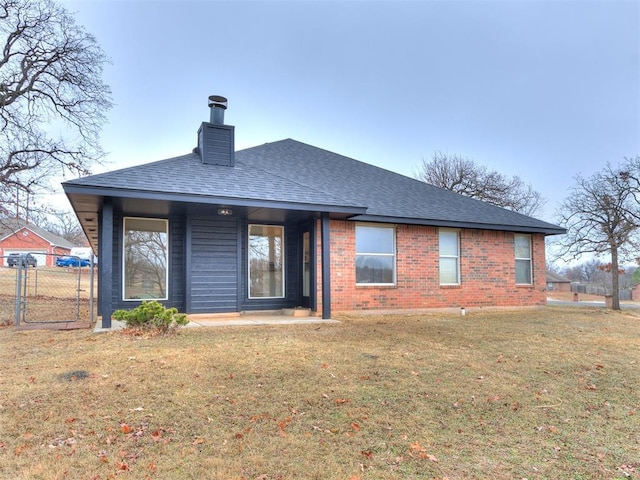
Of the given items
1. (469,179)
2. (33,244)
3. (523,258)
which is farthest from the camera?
(33,244)

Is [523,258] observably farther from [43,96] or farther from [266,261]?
[43,96]

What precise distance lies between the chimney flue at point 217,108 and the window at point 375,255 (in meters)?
4.45

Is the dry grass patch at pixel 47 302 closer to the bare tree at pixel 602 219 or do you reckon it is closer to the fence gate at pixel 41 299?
the fence gate at pixel 41 299

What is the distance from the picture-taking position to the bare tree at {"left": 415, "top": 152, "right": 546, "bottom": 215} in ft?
100

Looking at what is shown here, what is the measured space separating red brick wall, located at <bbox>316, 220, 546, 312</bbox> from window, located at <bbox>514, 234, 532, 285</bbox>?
181mm

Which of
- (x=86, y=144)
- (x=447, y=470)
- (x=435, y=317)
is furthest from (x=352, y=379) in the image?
(x=86, y=144)

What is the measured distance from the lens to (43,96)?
55.0 ft

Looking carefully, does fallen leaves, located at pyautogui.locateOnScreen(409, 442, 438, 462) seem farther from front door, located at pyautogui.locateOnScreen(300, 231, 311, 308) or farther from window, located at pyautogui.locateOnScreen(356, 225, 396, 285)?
window, located at pyautogui.locateOnScreen(356, 225, 396, 285)

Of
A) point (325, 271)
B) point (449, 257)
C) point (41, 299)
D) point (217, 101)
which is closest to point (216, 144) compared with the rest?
point (217, 101)

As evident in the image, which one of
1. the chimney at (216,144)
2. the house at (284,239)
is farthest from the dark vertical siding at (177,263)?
the chimney at (216,144)

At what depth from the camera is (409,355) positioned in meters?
6.12

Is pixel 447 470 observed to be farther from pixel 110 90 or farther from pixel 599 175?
pixel 110 90

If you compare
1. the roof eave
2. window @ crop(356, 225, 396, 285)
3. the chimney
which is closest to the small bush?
the roof eave

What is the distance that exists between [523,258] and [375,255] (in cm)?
555
